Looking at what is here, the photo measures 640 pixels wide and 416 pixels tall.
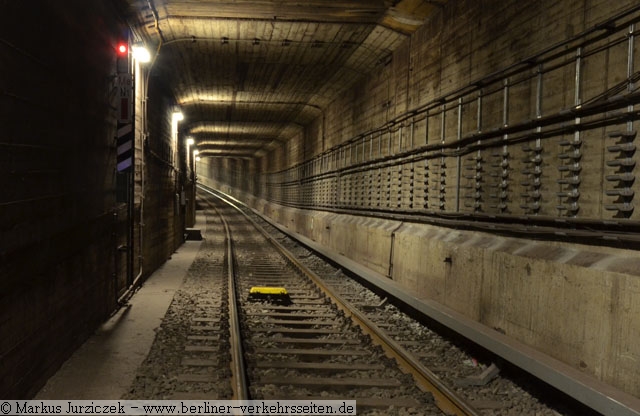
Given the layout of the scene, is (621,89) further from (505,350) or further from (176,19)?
(176,19)

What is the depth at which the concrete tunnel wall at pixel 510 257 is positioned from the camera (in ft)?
16.3

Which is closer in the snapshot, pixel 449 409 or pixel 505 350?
pixel 449 409

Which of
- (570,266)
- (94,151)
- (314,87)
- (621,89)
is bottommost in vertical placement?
(570,266)

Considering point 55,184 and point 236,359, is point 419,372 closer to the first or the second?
point 236,359

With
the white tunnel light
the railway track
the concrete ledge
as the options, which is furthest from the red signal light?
the concrete ledge

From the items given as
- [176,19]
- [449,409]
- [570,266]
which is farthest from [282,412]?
[176,19]

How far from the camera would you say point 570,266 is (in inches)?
218

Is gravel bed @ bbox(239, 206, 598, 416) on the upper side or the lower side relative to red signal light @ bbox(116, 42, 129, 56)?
lower

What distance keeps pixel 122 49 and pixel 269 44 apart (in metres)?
4.39

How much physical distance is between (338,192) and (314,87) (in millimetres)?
3300

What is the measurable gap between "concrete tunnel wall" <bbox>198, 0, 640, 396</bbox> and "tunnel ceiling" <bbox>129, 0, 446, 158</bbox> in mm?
771

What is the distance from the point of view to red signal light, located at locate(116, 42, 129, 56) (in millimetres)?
8594

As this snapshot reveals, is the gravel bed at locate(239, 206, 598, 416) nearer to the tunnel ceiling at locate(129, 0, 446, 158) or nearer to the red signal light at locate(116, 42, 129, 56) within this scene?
the tunnel ceiling at locate(129, 0, 446, 158)

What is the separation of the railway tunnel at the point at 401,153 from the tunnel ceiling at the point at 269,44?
0.07 metres
